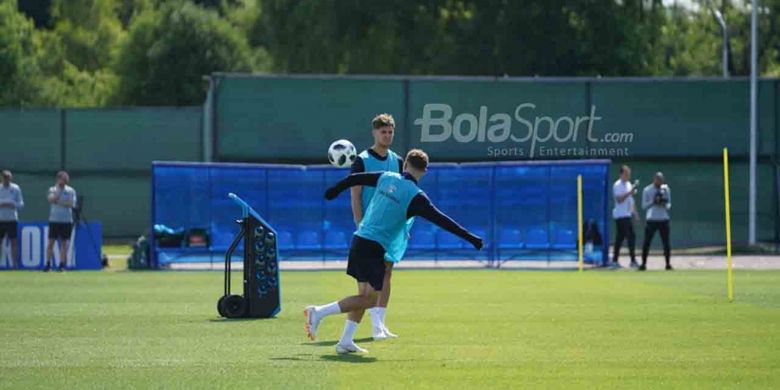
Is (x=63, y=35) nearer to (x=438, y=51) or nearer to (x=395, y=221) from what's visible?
(x=438, y=51)

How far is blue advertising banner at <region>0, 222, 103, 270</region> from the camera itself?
108ft

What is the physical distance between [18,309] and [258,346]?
6.10 m

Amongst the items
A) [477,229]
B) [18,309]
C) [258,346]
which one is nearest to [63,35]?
[477,229]

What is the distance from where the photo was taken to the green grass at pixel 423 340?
12258 mm

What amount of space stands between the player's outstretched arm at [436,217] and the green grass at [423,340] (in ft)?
3.40

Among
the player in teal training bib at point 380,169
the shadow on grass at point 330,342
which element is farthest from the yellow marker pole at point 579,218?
the shadow on grass at point 330,342

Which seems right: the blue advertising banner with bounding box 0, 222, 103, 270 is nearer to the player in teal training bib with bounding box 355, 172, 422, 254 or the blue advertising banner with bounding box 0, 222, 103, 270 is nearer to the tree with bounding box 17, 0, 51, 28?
Answer: the player in teal training bib with bounding box 355, 172, 422, 254

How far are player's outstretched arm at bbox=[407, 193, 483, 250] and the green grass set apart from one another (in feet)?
3.40

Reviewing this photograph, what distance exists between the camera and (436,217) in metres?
13.6

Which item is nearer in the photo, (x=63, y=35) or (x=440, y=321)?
(x=440, y=321)

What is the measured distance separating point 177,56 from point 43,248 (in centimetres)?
4126

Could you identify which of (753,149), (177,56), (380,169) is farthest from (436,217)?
(177,56)

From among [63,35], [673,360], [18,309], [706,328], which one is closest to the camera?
[673,360]

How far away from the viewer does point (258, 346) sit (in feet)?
48.2
